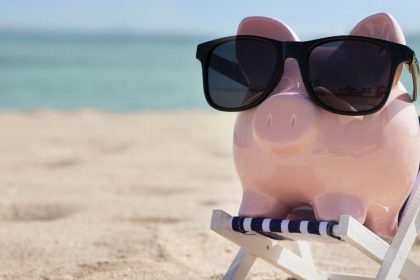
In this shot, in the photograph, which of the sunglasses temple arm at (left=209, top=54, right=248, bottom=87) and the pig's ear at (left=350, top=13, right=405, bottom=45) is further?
the sunglasses temple arm at (left=209, top=54, right=248, bottom=87)

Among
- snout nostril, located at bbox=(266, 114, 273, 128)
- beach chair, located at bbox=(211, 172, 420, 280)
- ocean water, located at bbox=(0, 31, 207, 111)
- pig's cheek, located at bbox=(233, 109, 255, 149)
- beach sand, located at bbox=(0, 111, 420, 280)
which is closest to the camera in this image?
beach chair, located at bbox=(211, 172, 420, 280)

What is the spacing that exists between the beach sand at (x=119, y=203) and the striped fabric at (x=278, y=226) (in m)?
0.90

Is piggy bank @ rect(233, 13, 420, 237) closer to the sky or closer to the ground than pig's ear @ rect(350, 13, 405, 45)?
closer to the ground

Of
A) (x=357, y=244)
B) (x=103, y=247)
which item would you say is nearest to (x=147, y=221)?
(x=103, y=247)

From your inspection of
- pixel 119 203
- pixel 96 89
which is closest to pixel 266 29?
pixel 119 203

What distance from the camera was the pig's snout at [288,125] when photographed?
240cm

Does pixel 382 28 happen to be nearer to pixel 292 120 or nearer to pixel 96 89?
pixel 292 120

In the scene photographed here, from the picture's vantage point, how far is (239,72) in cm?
260

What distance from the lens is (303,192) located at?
2457 millimetres

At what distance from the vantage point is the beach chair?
2312 millimetres

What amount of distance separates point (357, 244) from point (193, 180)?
381cm

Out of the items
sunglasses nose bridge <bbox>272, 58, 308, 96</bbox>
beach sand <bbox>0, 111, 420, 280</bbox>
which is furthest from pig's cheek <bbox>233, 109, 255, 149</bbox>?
beach sand <bbox>0, 111, 420, 280</bbox>

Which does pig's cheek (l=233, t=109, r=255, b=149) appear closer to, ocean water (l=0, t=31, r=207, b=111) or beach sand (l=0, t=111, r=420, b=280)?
beach sand (l=0, t=111, r=420, b=280)

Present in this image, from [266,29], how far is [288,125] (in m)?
0.39
